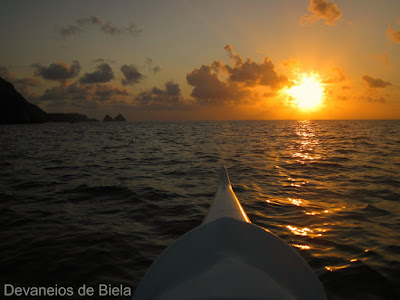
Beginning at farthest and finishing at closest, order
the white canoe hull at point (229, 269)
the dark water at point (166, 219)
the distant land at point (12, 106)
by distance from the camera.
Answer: the distant land at point (12, 106), the dark water at point (166, 219), the white canoe hull at point (229, 269)

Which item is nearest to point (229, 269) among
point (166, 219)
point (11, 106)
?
point (166, 219)

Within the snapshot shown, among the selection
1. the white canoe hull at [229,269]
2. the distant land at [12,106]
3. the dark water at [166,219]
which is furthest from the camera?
the distant land at [12,106]

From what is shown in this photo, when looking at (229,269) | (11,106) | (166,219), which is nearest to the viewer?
(229,269)

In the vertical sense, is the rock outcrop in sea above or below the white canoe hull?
above

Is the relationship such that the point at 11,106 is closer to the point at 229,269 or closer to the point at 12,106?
the point at 12,106

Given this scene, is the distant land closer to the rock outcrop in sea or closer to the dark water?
the rock outcrop in sea

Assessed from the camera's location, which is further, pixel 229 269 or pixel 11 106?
pixel 11 106

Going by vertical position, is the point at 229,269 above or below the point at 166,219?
above

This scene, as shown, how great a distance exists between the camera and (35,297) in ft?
11.5

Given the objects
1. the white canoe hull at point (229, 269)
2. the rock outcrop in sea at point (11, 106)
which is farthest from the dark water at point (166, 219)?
the rock outcrop in sea at point (11, 106)

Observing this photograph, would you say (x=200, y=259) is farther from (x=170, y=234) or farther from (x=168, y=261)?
(x=170, y=234)

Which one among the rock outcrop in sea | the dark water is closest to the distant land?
the rock outcrop in sea

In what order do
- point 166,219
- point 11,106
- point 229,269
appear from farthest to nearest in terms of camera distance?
point 11,106, point 166,219, point 229,269

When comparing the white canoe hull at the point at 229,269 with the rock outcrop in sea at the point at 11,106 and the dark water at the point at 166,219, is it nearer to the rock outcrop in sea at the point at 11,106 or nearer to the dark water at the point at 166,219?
the dark water at the point at 166,219
